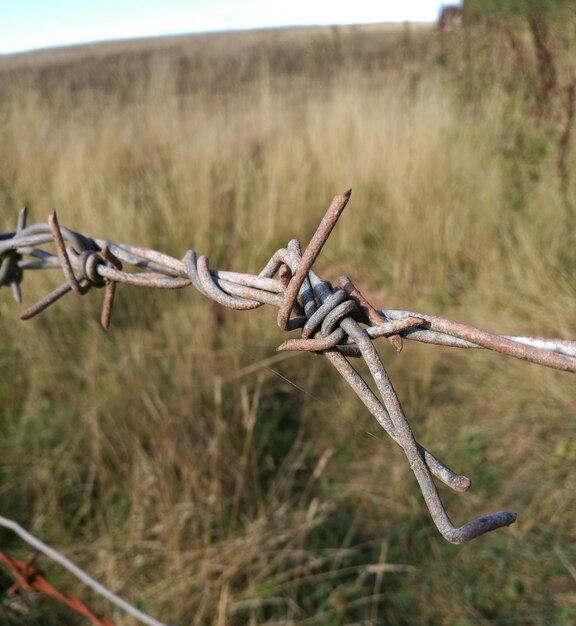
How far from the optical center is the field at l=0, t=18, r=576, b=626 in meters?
1.64

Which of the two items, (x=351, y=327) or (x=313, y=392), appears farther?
(x=313, y=392)

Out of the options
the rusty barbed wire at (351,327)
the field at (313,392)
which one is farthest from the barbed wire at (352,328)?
the field at (313,392)

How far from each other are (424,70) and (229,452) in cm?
456

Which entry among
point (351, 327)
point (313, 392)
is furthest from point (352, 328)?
point (313, 392)

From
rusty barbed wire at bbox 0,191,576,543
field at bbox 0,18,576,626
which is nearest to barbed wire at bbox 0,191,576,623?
rusty barbed wire at bbox 0,191,576,543

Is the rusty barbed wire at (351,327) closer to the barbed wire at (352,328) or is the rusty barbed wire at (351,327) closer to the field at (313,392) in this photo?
the barbed wire at (352,328)

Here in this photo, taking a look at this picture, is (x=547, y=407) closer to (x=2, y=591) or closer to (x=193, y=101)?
(x=2, y=591)

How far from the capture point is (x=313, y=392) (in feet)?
8.16

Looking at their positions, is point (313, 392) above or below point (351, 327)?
below

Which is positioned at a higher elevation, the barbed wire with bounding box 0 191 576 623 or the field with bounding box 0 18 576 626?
the barbed wire with bounding box 0 191 576 623

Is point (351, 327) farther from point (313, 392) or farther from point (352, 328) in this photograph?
point (313, 392)

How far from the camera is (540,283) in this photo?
250cm

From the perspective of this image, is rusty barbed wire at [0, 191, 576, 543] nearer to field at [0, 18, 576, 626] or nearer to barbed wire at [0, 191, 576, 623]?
barbed wire at [0, 191, 576, 623]

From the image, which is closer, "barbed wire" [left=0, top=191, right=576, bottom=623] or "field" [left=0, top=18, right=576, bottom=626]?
"barbed wire" [left=0, top=191, right=576, bottom=623]
